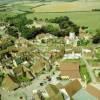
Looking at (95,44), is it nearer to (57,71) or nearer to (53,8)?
(57,71)

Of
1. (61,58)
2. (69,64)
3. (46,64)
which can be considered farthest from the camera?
(61,58)

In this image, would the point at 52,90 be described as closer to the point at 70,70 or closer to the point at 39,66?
the point at 70,70

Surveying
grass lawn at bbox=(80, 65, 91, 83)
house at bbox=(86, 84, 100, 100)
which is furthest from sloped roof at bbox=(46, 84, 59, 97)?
grass lawn at bbox=(80, 65, 91, 83)

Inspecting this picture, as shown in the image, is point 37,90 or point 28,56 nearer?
point 37,90

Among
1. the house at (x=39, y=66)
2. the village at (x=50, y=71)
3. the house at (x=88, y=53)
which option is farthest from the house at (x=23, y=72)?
the house at (x=88, y=53)

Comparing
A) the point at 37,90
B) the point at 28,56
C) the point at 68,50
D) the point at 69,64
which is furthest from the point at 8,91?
the point at 68,50

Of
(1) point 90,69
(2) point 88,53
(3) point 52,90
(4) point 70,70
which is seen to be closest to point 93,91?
(3) point 52,90

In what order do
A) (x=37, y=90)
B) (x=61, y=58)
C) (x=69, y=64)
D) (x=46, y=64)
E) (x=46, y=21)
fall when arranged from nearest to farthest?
(x=37, y=90) → (x=69, y=64) → (x=46, y=64) → (x=61, y=58) → (x=46, y=21)
